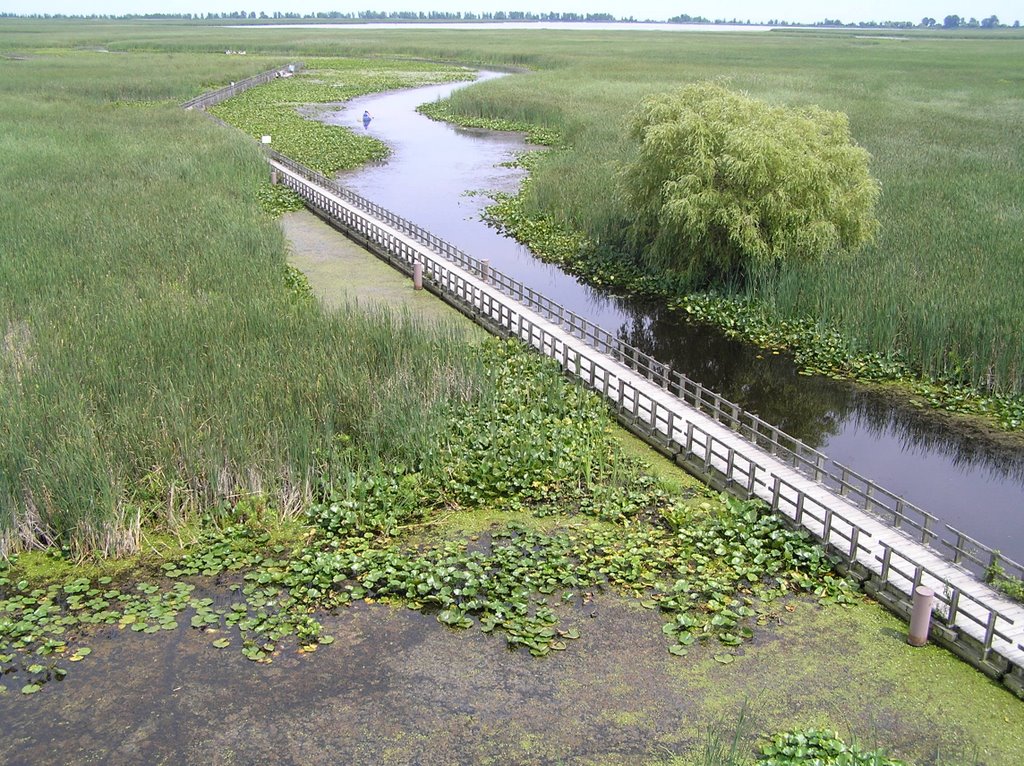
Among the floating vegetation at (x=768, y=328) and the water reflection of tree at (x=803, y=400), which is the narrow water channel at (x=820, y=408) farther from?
the floating vegetation at (x=768, y=328)

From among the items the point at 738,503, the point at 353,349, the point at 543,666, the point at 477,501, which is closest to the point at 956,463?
the point at 738,503

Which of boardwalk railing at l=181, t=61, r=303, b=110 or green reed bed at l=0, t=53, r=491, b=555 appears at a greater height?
boardwalk railing at l=181, t=61, r=303, b=110

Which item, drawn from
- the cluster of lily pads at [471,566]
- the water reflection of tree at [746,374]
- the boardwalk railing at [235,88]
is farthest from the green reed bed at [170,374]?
the boardwalk railing at [235,88]

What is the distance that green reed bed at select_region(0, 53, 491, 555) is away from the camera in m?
18.0

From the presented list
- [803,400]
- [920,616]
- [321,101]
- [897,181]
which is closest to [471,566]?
[920,616]

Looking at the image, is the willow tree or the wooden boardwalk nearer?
the wooden boardwalk

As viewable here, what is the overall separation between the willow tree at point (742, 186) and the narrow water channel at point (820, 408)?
10.6 ft

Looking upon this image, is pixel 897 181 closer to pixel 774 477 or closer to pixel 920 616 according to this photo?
pixel 774 477

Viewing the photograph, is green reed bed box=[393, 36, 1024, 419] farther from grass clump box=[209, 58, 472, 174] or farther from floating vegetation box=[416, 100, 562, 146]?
grass clump box=[209, 58, 472, 174]

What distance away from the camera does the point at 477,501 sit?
20.0 meters

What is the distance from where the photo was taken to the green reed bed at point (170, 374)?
18.0 m

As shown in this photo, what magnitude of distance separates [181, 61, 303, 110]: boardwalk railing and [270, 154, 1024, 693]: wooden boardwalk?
58.0 meters

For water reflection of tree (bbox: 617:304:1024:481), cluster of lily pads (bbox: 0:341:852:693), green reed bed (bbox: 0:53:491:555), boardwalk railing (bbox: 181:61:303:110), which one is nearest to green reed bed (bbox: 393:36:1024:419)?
water reflection of tree (bbox: 617:304:1024:481)

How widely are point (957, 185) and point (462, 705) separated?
40.6 meters
